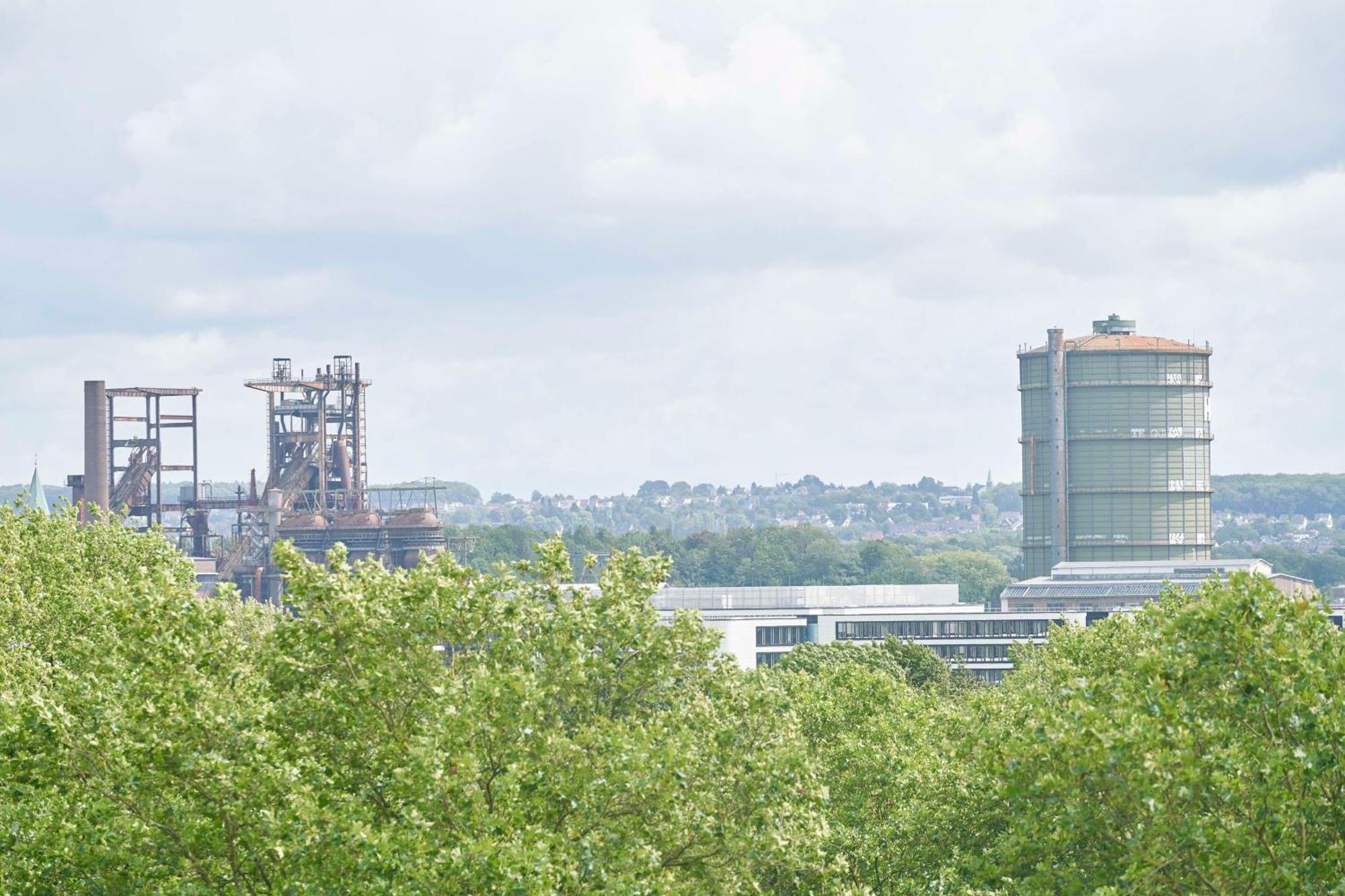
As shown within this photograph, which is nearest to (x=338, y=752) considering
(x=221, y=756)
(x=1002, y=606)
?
(x=221, y=756)

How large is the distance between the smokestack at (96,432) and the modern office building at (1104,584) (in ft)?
242

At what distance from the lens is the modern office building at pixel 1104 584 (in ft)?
528

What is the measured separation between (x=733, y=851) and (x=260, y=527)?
152m

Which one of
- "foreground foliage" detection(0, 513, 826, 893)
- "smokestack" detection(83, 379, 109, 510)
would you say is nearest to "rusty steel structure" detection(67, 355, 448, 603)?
"smokestack" detection(83, 379, 109, 510)

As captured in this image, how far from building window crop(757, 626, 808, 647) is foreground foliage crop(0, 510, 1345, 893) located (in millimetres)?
124348

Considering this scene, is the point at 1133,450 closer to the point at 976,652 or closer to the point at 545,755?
the point at 976,652

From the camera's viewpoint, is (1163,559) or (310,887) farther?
(1163,559)

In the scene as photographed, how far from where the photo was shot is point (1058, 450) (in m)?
174

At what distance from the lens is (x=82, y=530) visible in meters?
57.2

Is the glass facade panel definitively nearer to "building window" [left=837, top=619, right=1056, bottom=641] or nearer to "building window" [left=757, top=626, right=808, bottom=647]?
"building window" [left=837, top=619, right=1056, bottom=641]

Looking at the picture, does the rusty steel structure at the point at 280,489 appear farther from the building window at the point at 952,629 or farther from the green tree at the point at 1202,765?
the green tree at the point at 1202,765

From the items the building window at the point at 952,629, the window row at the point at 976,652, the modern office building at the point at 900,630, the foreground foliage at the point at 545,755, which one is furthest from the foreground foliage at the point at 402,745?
the building window at the point at 952,629

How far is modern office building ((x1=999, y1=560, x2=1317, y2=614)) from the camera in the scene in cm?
16088

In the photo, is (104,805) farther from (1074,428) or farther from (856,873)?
(1074,428)
